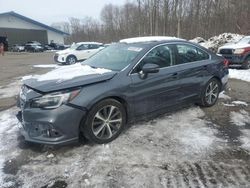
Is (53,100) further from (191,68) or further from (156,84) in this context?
(191,68)

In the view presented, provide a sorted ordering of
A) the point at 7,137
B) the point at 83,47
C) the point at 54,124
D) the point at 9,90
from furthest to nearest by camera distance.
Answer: the point at 83,47
the point at 9,90
the point at 7,137
the point at 54,124

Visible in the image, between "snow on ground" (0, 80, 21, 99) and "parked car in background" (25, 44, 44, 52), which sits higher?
"parked car in background" (25, 44, 44, 52)

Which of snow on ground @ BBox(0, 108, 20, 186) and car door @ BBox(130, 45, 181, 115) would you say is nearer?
snow on ground @ BBox(0, 108, 20, 186)

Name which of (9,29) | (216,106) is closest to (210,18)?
(9,29)

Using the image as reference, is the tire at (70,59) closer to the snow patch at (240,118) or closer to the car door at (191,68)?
the car door at (191,68)

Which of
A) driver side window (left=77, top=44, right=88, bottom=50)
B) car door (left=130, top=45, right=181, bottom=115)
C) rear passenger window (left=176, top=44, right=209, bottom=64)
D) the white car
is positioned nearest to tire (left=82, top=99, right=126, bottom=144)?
car door (left=130, top=45, right=181, bottom=115)

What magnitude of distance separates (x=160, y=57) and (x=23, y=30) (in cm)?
5040

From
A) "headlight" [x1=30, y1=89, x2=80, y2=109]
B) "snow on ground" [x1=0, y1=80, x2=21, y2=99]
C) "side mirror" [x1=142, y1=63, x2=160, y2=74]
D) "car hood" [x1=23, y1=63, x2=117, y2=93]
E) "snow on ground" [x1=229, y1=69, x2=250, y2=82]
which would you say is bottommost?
"snow on ground" [x1=0, y1=80, x2=21, y2=99]

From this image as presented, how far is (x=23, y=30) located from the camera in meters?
51.0

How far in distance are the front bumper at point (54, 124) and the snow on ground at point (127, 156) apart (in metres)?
0.28

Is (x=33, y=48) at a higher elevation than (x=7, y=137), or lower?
higher

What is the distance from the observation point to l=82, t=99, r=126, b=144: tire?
4426 mm

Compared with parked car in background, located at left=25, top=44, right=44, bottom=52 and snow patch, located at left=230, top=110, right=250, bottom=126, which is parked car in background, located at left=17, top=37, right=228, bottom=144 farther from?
parked car in background, located at left=25, top=44, right=44, bottom=52

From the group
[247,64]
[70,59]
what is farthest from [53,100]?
[70,59]
